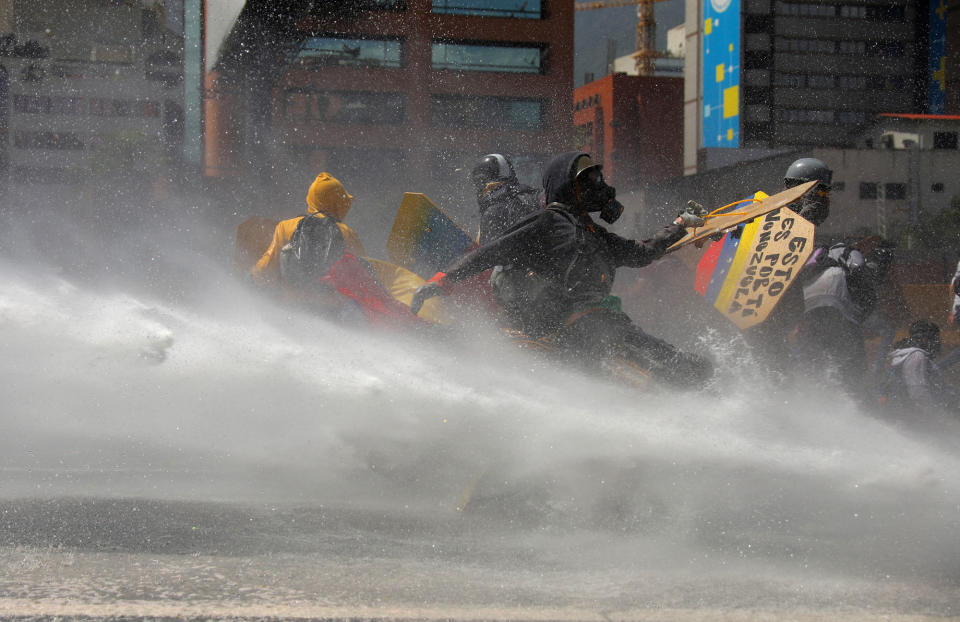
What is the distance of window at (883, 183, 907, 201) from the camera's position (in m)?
38.8

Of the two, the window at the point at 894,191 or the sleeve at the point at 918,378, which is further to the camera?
the window at the point at 894,191

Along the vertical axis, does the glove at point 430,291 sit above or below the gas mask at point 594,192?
below

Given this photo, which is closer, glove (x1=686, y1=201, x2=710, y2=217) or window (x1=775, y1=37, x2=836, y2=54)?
glove (x1=686, y1=201, x2=710, y2=217)

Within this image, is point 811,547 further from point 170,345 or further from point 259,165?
point 259,165

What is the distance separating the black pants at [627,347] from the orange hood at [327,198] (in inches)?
88.9

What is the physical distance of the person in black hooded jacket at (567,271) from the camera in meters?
3.82

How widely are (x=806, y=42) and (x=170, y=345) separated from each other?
184ft

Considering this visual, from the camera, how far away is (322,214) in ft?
18.4

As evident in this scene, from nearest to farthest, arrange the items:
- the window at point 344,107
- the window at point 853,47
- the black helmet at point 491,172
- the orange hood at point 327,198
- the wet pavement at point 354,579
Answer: the wet pavement at point 354,579
the black helmet at point 491,172
the orange hood at point 327,198
the window at point 344,107
the window at point 853,47

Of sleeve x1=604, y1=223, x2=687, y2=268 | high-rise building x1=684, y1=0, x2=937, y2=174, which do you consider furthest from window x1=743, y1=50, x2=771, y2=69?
sleeve x1=604, y1=223, x2=687, y2=268

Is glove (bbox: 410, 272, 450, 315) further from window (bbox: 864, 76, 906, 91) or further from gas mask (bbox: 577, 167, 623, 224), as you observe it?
window (bbox: 864, 76, 906, 91)

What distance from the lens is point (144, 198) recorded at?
34.7 meters

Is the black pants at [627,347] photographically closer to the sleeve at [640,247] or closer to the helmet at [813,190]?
the sleeve at [640,247]

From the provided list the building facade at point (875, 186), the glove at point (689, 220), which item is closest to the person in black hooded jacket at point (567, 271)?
the glove at point (689, 220)
